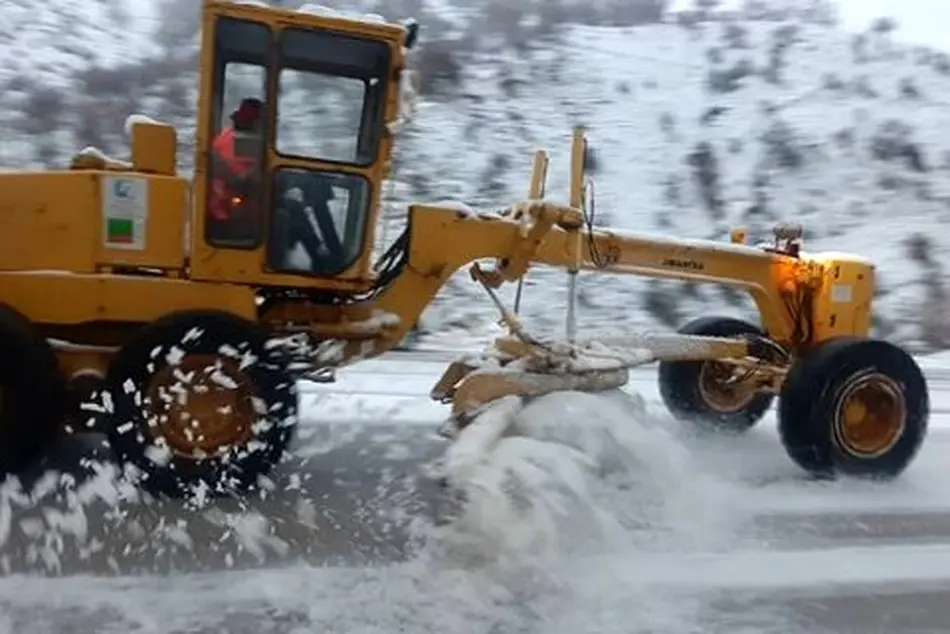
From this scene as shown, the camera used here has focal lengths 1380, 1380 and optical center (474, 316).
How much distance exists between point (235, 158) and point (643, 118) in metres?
19.2

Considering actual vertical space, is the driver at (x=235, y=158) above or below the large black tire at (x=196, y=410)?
above

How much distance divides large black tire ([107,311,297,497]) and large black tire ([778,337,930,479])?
290 centimetres

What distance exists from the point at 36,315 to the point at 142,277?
20.9 inches

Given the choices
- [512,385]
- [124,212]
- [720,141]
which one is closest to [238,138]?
[124,212]

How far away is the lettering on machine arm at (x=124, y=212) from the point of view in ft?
22.0

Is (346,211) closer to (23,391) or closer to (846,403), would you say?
(23,391)

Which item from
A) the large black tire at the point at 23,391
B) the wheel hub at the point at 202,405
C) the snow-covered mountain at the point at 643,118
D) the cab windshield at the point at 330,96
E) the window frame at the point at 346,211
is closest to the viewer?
the large black tire at the point at 23,391

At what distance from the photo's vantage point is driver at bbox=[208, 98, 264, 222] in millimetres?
6793

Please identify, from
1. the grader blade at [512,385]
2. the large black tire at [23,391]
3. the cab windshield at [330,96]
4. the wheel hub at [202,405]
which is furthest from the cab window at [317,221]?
the large black tire at [23,391]

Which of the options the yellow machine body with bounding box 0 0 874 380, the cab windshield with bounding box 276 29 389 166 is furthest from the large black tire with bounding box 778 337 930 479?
the cab windshield with bounding box 276 29 389 166

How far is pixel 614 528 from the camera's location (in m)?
6.09

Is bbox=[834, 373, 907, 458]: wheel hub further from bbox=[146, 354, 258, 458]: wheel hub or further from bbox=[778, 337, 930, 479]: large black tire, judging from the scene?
bbox=[146, 354, 258, 458]: wheel hub

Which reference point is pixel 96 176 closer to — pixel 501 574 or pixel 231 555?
Result: pixel 231 555

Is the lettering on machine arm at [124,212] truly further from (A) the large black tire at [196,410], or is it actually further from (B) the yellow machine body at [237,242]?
(A) the large black tire at [196,410]
